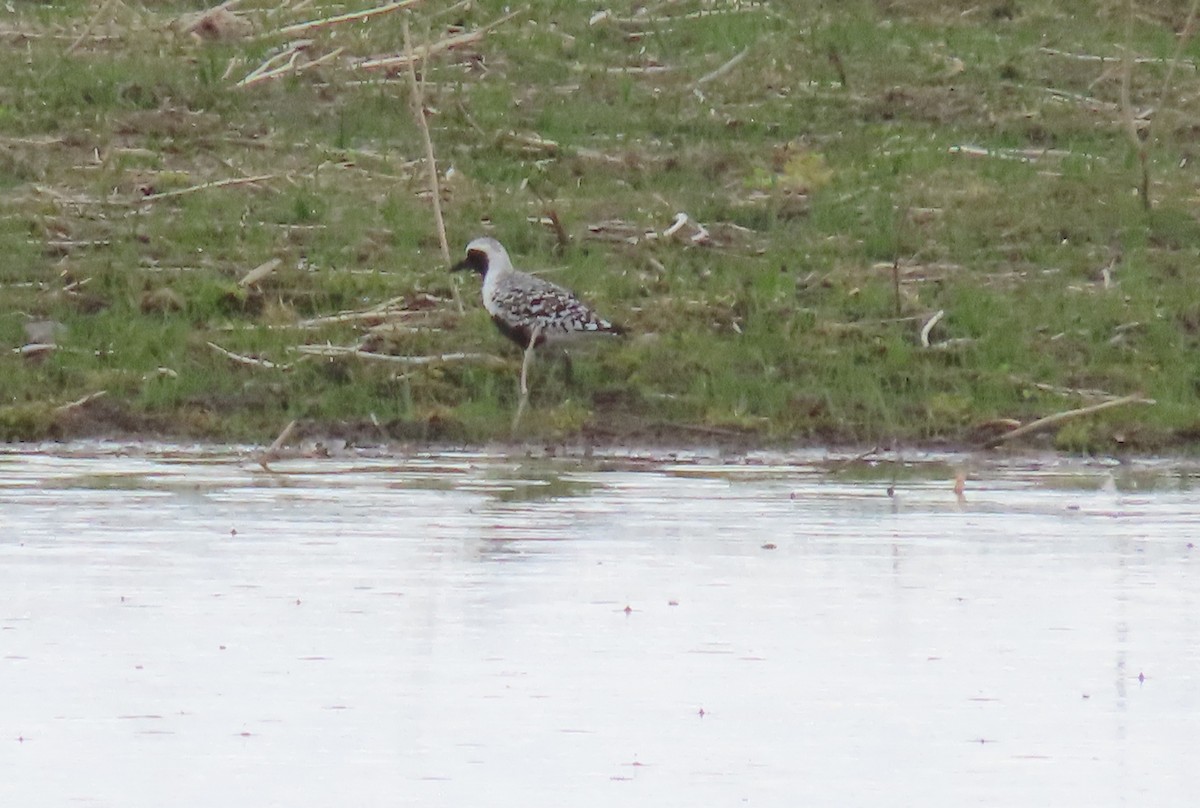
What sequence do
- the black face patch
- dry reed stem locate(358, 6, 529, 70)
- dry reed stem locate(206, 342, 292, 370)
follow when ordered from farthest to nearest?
1. dry reed stem locate(358, 6, 529, 70)
2. the black face patch
3. dry reed stem locate(206, 342, 292, 370)

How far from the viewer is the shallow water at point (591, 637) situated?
704 centimetres

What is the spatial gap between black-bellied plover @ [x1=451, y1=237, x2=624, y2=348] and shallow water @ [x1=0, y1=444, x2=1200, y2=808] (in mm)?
1717

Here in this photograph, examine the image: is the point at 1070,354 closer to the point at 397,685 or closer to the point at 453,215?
the point at 453,215

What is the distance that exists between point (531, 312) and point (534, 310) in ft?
0.06

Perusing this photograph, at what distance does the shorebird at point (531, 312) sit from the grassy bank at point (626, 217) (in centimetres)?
17

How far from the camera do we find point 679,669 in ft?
27.0

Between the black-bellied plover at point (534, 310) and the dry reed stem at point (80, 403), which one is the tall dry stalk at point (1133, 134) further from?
the dry reed stem at point (80, 403)

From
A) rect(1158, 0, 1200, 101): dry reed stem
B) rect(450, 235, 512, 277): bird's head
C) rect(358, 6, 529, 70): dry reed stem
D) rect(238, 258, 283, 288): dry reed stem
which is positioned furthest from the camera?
rect(358, 6, 529, 70): dry reed stem

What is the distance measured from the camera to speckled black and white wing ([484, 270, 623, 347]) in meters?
14.2

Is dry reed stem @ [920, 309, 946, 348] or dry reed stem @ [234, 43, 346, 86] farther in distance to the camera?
dry reed stem @ [234, 43, 346, 86]

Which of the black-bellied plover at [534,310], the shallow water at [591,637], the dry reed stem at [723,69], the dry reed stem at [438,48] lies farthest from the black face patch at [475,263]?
the dry reed stem at [723,69]

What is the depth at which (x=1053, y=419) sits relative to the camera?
523 inches

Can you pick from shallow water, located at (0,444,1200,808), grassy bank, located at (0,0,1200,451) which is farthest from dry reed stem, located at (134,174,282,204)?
shallow water, located at (0,444,1200,808)

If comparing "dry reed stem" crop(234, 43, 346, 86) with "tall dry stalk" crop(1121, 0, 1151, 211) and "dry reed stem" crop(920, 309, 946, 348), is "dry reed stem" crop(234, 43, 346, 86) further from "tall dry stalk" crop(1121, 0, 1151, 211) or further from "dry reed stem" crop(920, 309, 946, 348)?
"dry reed stem" crop(920, 309, 946, 348)
